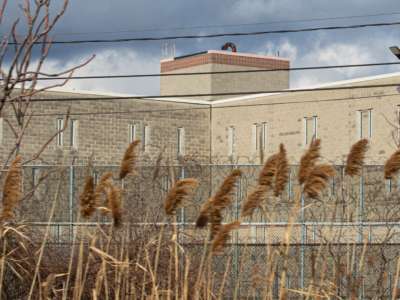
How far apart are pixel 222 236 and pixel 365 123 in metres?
32.2

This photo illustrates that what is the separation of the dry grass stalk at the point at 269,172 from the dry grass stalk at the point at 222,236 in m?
0.35

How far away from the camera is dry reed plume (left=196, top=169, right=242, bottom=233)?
455 centimetres

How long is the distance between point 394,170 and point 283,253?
761mm

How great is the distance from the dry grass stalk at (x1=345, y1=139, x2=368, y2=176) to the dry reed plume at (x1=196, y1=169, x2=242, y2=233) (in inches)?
33.8

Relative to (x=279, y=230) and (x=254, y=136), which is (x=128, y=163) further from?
(x=254, y=136)

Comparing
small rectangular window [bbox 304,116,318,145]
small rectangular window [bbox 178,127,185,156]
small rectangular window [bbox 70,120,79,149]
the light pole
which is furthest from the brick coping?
the light pole

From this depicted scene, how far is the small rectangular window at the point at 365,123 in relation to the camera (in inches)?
1410

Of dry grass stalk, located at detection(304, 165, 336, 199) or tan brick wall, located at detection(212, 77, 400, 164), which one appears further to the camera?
tan brick wall, located at detection(212, 77, 400, 164)

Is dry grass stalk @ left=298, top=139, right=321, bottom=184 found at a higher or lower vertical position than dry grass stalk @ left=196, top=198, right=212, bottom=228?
higher

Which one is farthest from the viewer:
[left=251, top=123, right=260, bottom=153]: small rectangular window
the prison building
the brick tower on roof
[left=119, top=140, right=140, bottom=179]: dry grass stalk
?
the brick tower on roof

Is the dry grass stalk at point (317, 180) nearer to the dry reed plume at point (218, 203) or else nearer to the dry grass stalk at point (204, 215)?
the dry reed plume at point (218, 203)

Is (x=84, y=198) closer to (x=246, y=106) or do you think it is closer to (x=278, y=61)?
(x=246, y=106)

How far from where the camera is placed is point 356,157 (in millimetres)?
5180

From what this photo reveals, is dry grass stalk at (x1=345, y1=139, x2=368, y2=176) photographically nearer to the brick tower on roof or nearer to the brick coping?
the brick tower on roof
